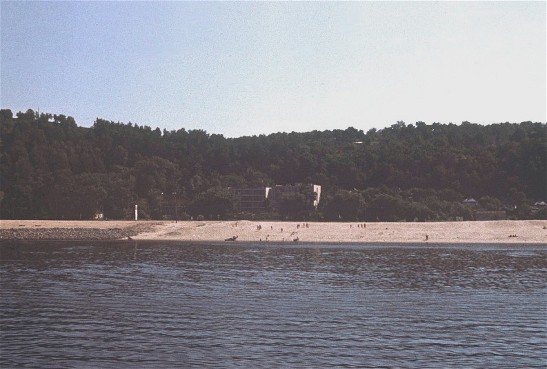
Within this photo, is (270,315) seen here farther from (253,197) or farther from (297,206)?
(253,197)

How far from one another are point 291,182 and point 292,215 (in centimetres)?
5527

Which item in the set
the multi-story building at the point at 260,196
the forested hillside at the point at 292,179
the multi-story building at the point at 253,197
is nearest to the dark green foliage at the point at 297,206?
the forested hillside at the point at 292,179

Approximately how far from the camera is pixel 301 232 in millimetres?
96062

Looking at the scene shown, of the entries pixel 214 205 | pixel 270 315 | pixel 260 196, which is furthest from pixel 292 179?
pixel 270 315

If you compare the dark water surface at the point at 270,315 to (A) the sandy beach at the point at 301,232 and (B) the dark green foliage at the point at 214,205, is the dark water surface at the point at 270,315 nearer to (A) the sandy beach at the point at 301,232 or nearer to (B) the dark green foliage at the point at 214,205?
(A) the sandy beach at the point at 301,232

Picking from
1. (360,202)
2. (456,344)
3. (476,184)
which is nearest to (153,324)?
(456,344)

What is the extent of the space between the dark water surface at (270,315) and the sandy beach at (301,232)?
38643 millimetres

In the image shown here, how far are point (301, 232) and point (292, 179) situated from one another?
96738 millimetres

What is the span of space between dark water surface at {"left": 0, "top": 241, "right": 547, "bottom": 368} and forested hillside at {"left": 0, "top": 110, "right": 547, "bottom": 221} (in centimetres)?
Result: 8167

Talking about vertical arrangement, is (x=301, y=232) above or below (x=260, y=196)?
below

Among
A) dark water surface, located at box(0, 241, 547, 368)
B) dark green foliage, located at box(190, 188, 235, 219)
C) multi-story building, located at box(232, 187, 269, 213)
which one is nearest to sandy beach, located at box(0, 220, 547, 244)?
dark green foliage, located at box(190, 188, 235, 219)

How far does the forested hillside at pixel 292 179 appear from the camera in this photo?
130 meters

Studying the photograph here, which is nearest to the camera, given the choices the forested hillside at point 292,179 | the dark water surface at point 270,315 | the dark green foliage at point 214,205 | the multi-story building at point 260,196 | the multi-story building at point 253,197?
the dark water surface at point 270,315

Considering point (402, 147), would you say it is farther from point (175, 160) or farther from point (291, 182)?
point (175, 160)
